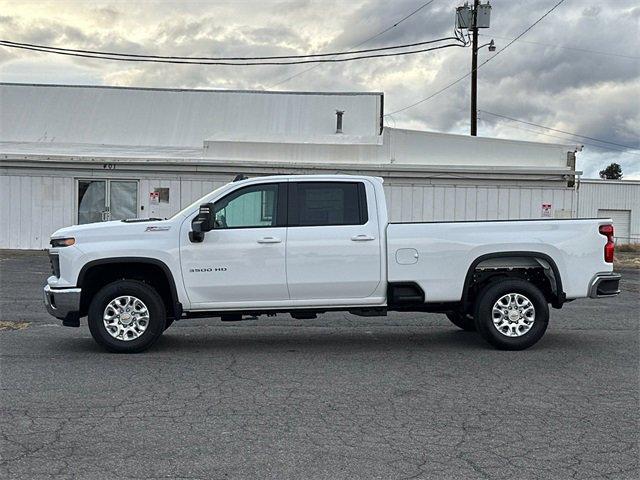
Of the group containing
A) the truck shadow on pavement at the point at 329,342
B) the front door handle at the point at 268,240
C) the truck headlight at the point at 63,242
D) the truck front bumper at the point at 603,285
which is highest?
the front door handle at the point at 268,240

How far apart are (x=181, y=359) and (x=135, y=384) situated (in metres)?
1.18

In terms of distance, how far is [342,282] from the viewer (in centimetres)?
791

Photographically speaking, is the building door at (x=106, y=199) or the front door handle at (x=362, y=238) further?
the building door at (x=106, y=199)

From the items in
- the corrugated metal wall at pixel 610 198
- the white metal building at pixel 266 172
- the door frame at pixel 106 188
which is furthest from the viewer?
the corrugated metal wall at pixel 610 198

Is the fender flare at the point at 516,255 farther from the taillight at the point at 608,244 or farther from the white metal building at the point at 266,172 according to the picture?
the white metal building at the point at 266,172

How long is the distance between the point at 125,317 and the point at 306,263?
2.10 metres

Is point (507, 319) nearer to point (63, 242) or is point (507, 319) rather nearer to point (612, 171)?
point (63, 242)

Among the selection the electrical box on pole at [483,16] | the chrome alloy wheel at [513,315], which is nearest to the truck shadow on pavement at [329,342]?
the chrome alloy wheel at [513,315]

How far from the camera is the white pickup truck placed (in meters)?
7.79

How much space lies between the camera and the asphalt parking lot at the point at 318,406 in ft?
14.8

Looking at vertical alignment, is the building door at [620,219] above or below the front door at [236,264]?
above

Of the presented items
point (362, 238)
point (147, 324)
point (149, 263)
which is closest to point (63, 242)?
point (149, 263)

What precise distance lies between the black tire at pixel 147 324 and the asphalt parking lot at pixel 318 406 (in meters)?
0.14

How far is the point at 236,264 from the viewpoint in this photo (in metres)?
7.81
